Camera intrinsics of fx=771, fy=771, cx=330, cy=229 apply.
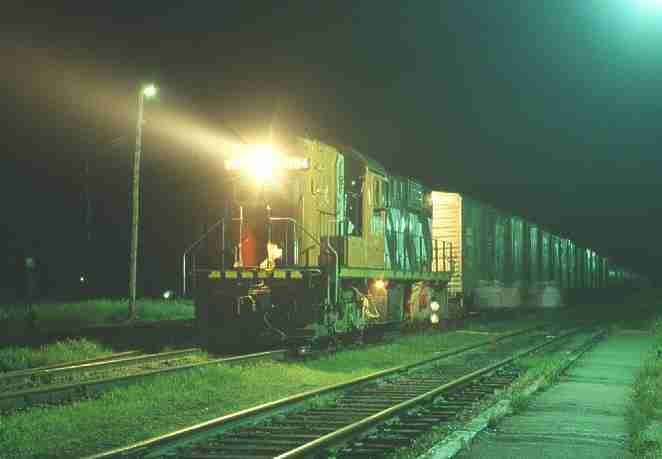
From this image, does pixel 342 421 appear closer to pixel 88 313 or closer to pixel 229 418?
pixel 229 418

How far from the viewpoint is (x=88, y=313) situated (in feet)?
76.5

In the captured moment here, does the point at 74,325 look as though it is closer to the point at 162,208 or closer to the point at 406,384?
the point at 406,384

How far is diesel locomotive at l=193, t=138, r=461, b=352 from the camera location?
1399 cm

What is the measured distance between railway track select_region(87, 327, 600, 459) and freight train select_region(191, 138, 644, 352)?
2720mm

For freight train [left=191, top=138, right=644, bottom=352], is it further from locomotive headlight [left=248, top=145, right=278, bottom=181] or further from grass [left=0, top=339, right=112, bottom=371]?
grass [left=0, top=339, right=112, bottom=371]

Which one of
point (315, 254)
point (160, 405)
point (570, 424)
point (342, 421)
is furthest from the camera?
point (315, 254)

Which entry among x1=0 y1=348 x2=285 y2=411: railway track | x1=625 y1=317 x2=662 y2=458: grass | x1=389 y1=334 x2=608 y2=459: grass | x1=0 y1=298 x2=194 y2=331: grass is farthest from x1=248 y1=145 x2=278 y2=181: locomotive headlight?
x1=0 y1=298 x2=194 y2=331: grass

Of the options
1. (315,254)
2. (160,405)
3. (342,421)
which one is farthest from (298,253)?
(342,421)

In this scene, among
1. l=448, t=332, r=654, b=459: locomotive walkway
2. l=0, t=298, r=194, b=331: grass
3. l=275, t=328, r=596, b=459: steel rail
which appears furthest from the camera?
l=0, t=298, r=194, b=331: grass

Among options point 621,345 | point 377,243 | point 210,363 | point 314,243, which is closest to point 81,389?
point 210,363

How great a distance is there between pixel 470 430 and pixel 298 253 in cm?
796

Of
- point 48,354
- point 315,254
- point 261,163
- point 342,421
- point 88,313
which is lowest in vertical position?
point 342,421

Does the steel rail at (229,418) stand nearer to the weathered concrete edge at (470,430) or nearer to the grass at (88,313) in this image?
the weathered concrete edge at (470,430)

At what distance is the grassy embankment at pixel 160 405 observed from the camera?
711cm
